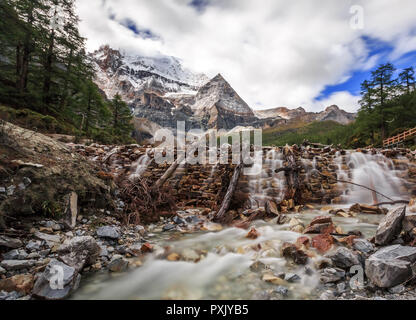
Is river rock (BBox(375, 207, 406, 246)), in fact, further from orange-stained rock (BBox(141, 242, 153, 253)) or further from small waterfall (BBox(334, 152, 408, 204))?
small waterfall (BBox(334, 152, 408, 204))

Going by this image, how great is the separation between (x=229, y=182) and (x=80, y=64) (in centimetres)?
2248

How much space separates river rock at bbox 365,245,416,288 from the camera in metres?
1.86

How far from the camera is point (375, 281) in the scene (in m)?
1.94

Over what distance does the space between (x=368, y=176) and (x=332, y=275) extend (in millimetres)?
7140

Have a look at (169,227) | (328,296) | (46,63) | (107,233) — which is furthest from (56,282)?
(46,63)

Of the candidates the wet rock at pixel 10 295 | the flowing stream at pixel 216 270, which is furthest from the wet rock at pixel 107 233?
the wet rock at pixel 10 295

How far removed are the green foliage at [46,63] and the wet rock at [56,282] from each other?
547 inches

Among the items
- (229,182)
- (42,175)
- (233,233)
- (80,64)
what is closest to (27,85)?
(80,64)

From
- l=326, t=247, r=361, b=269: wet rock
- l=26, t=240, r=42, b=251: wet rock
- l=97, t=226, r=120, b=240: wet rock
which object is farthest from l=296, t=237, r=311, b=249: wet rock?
l=26, t=240, r=42, b=251: wet rock

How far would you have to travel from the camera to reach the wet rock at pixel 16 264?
206 cm

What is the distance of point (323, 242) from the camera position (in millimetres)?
2902

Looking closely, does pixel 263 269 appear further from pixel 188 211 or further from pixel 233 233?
pixel 188 211

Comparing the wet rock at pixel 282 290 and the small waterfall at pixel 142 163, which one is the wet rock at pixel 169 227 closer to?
the wet rock at pixel 282 290

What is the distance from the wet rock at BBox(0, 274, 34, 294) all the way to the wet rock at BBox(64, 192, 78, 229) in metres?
1.24
